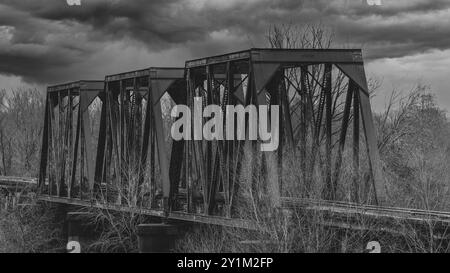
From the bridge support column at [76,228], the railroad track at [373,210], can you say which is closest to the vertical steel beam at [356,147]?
the railroad track at [373,210]

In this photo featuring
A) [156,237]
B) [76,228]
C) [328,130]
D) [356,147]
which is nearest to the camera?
[356,147]

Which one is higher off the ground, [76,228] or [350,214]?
[350,214]

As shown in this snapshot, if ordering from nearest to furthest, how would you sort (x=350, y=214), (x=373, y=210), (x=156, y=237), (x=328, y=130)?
(x=373, y=210) → (x=350, y=214) → (x=328, y=130) → (x=156, y=237)

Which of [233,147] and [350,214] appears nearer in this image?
[350,214]

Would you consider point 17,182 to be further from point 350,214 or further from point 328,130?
point 350,214

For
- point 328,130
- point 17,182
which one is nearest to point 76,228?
point 17,182

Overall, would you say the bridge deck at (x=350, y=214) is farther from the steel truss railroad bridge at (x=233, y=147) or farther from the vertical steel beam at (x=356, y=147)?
the vertical steel beam at (x=356, y=147)

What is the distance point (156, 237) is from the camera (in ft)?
131

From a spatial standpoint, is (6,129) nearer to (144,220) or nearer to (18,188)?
(18,188)

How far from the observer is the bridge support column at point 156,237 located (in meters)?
39.7

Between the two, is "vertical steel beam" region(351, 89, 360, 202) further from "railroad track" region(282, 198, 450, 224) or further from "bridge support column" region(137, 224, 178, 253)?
"bridge support column" region(137, 224, 178, 253)

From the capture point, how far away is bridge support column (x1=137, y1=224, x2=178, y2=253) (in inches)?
1561

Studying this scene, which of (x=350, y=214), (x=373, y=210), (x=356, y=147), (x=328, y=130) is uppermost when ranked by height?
(x=328, y=130)

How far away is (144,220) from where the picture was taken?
146 feet
